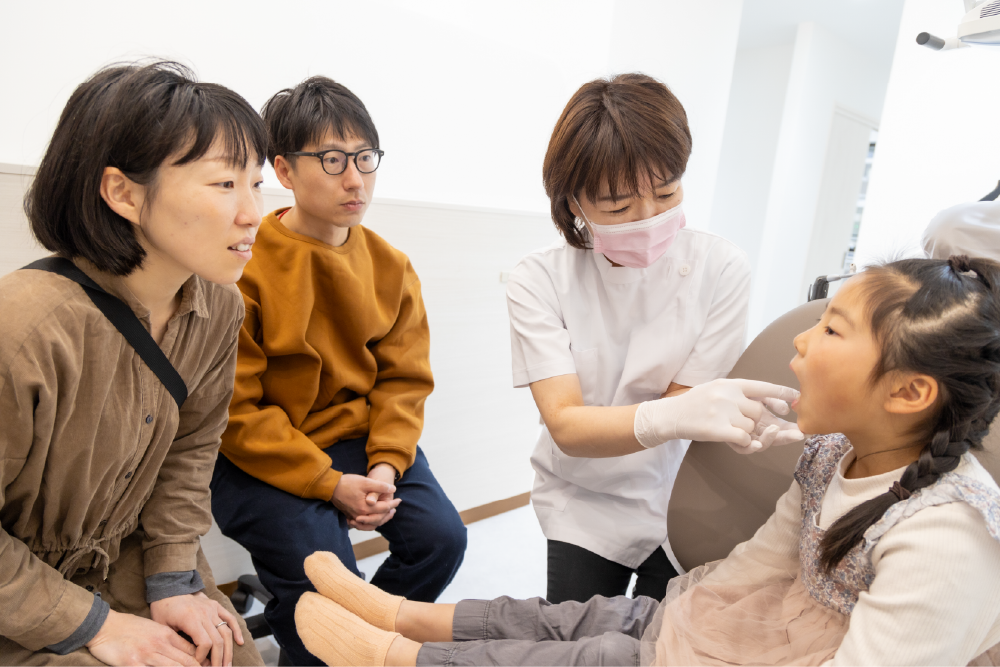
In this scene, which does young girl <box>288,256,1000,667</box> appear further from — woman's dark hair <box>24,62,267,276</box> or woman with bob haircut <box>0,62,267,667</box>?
woman's dark hair <box>24,62,267,276</box>

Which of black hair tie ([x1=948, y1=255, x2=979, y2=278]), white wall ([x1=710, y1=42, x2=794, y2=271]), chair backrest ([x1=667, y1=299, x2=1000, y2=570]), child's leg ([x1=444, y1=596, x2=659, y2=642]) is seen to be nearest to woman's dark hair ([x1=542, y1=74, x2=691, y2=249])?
chair backrest ([x1=667, y1=299, x2=1000, y2=570])

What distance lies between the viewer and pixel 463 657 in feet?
3.10

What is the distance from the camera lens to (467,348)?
221 centimetres

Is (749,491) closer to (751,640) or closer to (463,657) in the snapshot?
(751,640)

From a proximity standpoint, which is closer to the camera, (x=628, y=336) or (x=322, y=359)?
(x=628, y=336)

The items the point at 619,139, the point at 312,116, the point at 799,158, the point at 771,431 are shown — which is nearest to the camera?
the point at 771,431

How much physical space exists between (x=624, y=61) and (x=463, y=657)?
234cm

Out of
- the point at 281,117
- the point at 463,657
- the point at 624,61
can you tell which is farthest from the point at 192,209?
the point at 624,61

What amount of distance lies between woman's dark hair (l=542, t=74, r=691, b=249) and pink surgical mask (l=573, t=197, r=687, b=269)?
0.06 meters

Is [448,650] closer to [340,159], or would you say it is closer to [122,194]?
[122,194]

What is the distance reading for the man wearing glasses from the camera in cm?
138

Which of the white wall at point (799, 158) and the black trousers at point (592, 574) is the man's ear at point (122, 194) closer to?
the black trousers at point (592, 574)

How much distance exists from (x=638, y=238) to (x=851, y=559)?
0.61 metres

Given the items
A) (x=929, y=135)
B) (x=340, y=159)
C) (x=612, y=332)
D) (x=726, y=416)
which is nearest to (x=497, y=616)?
(x=726, y=416)
